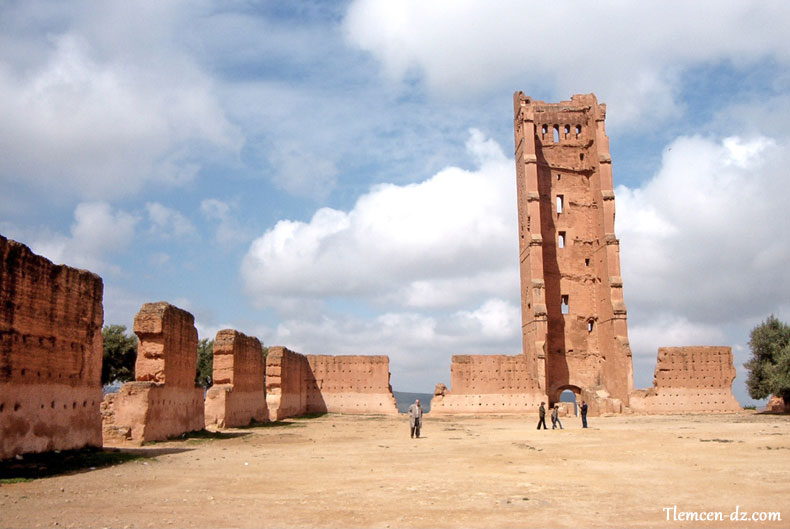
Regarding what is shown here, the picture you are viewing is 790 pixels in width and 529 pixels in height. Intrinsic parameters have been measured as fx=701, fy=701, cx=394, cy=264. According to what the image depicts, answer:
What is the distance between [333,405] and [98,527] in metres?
30.0

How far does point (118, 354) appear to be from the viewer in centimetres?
3828

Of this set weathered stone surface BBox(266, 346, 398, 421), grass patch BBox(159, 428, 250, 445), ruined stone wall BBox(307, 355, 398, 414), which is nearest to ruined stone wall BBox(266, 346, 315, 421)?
weathered stone surface BBox(266, 346, 398, 421)

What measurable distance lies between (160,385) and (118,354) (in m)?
24.1

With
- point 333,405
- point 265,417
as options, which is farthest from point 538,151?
point 265,417

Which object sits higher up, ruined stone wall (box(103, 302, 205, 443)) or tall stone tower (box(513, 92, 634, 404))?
tall stone tower (box(513, 92, 634, 404))

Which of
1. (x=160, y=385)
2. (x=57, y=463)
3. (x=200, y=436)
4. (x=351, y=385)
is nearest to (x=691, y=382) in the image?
(x=351, y=385)

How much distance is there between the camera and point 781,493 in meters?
8.20

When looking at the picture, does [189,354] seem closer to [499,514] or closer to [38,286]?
[38,286]

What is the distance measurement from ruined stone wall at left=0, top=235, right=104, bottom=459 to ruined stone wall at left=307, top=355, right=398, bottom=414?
22433 mm

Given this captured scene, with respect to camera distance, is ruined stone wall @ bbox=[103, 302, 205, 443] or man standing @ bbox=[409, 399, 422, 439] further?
man standing @ bbox=[409, 399, 422, 439]

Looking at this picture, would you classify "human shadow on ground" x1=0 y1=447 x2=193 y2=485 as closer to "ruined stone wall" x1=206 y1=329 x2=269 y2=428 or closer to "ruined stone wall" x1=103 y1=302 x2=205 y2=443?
"ruined stone wall" x1=103 y1=302 x2=205 y2=443

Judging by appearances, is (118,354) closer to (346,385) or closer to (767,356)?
(346,385)

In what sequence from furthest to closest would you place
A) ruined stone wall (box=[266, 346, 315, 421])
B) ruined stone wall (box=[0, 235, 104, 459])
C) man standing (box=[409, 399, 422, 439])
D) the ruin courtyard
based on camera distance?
ruined stone wall (box=[266, 346, 315, 421]) → man standing (box=[409, 399, 422, 439]) → ruined stone wall (box=[0, 235, 104, 459]) → the ruin courtyard

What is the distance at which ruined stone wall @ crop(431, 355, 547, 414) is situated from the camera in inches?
1383
